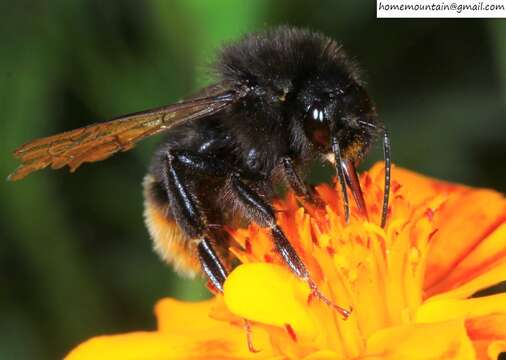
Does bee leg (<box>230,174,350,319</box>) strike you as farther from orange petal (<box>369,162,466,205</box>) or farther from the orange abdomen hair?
orange petal (<box>369,162,466,205</box>)

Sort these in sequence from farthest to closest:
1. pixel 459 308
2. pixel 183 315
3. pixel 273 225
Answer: pixel 183 315 → pixel 273 225 → pixel 459 308

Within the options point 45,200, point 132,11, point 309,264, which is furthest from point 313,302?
point 132,11

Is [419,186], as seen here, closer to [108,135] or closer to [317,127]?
[317,127]

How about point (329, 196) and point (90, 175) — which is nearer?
point (329, 196)

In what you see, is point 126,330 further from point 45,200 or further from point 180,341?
point 180,341

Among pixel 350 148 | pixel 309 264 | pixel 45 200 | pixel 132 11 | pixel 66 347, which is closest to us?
pixel 350 148

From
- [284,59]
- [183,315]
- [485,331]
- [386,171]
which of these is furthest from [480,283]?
[183,315]
